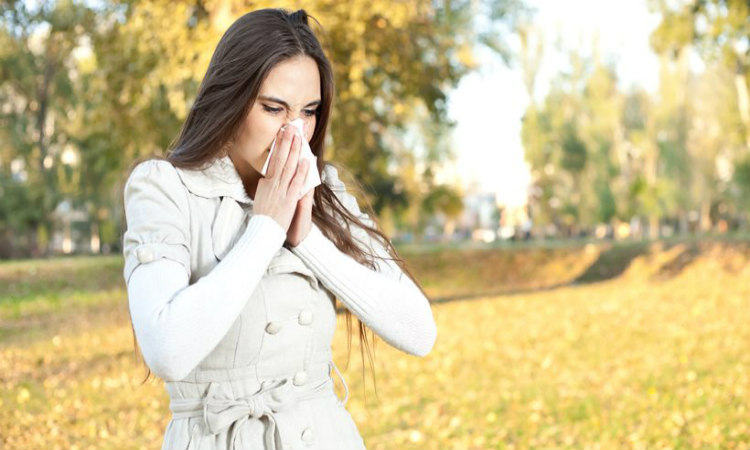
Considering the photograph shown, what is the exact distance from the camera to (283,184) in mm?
1927

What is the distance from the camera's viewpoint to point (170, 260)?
1.84m

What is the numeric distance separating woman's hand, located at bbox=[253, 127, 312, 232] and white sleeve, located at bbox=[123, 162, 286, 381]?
0.10 feet

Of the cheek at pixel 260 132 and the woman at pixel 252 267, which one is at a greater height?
the cheek at pixel 260 132

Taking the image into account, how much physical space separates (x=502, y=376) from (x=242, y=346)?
8051mm

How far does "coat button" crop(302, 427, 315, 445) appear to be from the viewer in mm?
1981

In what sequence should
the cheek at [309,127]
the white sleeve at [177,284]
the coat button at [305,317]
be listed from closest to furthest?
the white sleeve at [177,284] → the coat button at [305,317] → the cheek at [309,127]

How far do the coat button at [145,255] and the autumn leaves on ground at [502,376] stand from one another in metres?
2.01

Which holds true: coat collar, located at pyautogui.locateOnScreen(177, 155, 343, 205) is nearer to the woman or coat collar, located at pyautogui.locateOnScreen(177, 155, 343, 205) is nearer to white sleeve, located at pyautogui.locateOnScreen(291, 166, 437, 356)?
the woman

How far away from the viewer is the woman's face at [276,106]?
204 cm

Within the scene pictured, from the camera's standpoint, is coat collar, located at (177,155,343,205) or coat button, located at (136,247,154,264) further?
coat collar, located at (177,155,343,205)

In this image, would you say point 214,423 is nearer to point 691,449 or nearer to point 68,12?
point 691,449

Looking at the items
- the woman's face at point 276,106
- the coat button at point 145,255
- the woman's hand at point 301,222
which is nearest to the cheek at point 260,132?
the woman's face at point 276,106

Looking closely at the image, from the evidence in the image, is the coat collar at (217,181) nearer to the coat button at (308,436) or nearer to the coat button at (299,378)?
the coat button at (299,378)

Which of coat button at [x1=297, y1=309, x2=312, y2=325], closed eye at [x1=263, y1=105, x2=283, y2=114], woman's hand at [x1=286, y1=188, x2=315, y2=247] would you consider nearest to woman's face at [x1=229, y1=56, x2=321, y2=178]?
closed eye at [x1=263, y1=105, x2=283, y2=114]
